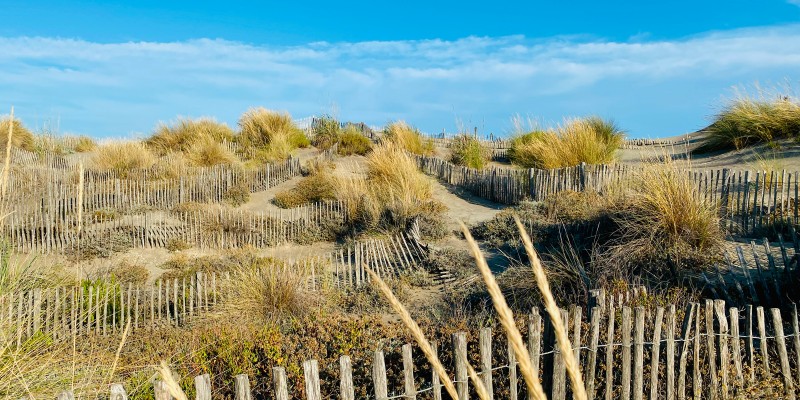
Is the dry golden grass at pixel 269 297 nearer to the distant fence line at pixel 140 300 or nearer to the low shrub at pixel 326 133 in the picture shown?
the distant fence line at pixel 140 300

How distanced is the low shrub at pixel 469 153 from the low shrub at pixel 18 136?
618 inches

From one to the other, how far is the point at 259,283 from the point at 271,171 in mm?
10117

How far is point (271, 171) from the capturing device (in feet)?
57.4

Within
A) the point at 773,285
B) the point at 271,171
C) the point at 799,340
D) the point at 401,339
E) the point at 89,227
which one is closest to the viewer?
the point at 799,340

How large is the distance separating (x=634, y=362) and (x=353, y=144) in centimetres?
1846

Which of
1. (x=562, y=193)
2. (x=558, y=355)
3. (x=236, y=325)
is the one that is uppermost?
(x=562, y=193)

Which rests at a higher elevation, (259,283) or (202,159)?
(202,159)

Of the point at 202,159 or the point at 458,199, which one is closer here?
the point at 458,199

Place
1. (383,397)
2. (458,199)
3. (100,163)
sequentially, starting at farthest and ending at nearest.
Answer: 1. (100,163)
2. (458,199)
3. (383,397)

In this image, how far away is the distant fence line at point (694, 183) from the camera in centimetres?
989

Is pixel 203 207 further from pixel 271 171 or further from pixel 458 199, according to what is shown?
pixel 458 199

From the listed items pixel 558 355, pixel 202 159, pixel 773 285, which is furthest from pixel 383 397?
pixel 202 159

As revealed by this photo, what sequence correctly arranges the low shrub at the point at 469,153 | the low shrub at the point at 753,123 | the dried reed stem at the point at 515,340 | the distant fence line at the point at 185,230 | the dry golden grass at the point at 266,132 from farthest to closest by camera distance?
1. the dry golden grass at the point at 266,132
2. the low shrub at the point at 469,153
3. the low shrub at the point at 753,123
4. the distant fence line at the point at 185,230
5. the dried reed stem at the point at 515,340

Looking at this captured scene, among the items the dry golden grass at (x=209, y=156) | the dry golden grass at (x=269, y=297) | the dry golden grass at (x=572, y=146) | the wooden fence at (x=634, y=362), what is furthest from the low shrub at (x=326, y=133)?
the wooden fence at (x=634, y=362)
